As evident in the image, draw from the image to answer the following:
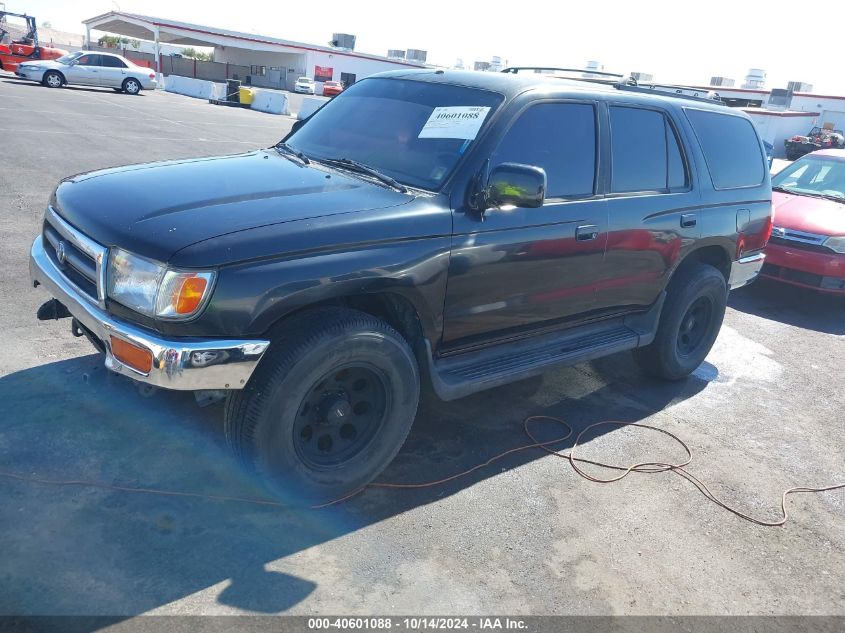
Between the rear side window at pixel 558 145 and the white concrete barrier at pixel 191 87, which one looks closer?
the rear side window at pixel 558 145

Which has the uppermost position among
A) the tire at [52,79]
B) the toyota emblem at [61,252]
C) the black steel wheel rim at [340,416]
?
the toyota emblem at [61,252]

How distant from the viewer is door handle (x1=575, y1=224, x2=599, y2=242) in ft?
13.7

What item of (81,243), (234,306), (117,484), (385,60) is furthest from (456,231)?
(385,60)

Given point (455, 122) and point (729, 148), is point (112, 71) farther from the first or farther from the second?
point (455, 122)

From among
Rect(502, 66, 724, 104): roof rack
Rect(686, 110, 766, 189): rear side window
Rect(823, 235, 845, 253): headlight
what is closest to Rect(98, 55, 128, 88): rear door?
Rect(502, 66, 724, 104): roof rack

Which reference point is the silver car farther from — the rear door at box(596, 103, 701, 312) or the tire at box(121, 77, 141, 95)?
the rear door at box(596, 103, 701, 312)

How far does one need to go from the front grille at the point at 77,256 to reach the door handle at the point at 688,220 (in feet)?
12.0

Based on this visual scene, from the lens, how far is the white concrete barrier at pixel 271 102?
2980 cm

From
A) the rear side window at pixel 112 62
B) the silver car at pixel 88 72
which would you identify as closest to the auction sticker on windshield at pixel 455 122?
the silver car at pixel 88 72

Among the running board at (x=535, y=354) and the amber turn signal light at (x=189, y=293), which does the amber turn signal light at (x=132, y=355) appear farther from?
the running board at (x=535, y=354)

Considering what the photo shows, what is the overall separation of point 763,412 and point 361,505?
325 centimetres

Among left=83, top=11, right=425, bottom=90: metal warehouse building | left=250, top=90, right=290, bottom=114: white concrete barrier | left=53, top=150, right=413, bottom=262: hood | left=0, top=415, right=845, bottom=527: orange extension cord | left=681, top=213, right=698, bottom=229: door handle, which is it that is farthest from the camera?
left=83, top=11, right=425, bottom=90: metal warehouse building

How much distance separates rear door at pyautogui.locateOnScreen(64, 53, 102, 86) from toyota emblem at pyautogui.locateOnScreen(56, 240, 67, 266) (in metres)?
27.6

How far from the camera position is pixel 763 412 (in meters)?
5.21
